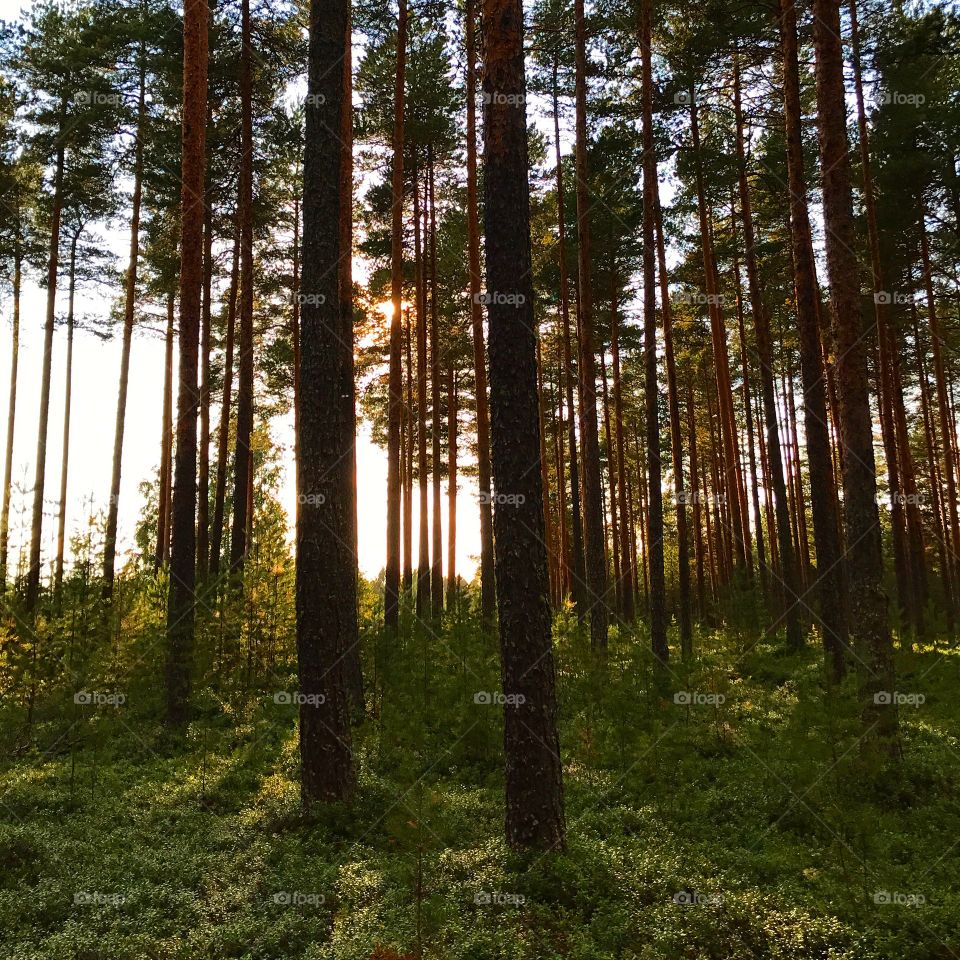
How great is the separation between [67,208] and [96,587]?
13.6 m

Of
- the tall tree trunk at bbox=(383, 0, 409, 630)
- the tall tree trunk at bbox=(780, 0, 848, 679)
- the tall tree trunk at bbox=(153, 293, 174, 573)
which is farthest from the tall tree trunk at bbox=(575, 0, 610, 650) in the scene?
the tall tree trunk at bbox=(153, 293, 174, 573)

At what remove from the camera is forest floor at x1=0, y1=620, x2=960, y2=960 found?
4.81 meters

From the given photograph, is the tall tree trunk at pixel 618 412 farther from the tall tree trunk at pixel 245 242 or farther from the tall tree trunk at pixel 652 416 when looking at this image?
the tall tree trunk at pixel 245 242

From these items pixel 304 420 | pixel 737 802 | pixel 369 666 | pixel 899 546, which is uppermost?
pixel 304 420

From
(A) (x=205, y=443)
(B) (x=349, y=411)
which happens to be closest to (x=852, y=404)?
(B) (x=349, y=411)

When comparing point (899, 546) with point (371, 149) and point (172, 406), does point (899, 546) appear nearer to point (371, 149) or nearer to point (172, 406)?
point (371, 149)

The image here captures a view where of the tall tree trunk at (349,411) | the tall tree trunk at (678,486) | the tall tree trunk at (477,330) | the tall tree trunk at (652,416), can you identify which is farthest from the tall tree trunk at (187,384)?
the tall tree trunk at (678,486)

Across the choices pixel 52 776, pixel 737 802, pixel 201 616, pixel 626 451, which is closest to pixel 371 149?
pixel 201 616

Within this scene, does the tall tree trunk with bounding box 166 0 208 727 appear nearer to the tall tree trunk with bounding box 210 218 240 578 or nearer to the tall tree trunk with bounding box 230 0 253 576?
the tall tree trunk with bounding box 230 0 253 576

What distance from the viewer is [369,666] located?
1220cm

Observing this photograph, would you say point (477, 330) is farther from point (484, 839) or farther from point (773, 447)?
point (484, 839)

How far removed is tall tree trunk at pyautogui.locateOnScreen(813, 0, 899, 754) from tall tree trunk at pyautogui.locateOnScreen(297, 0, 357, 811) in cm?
598

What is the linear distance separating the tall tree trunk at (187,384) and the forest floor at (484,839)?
3.82 feet

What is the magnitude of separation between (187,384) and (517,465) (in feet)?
22.6
